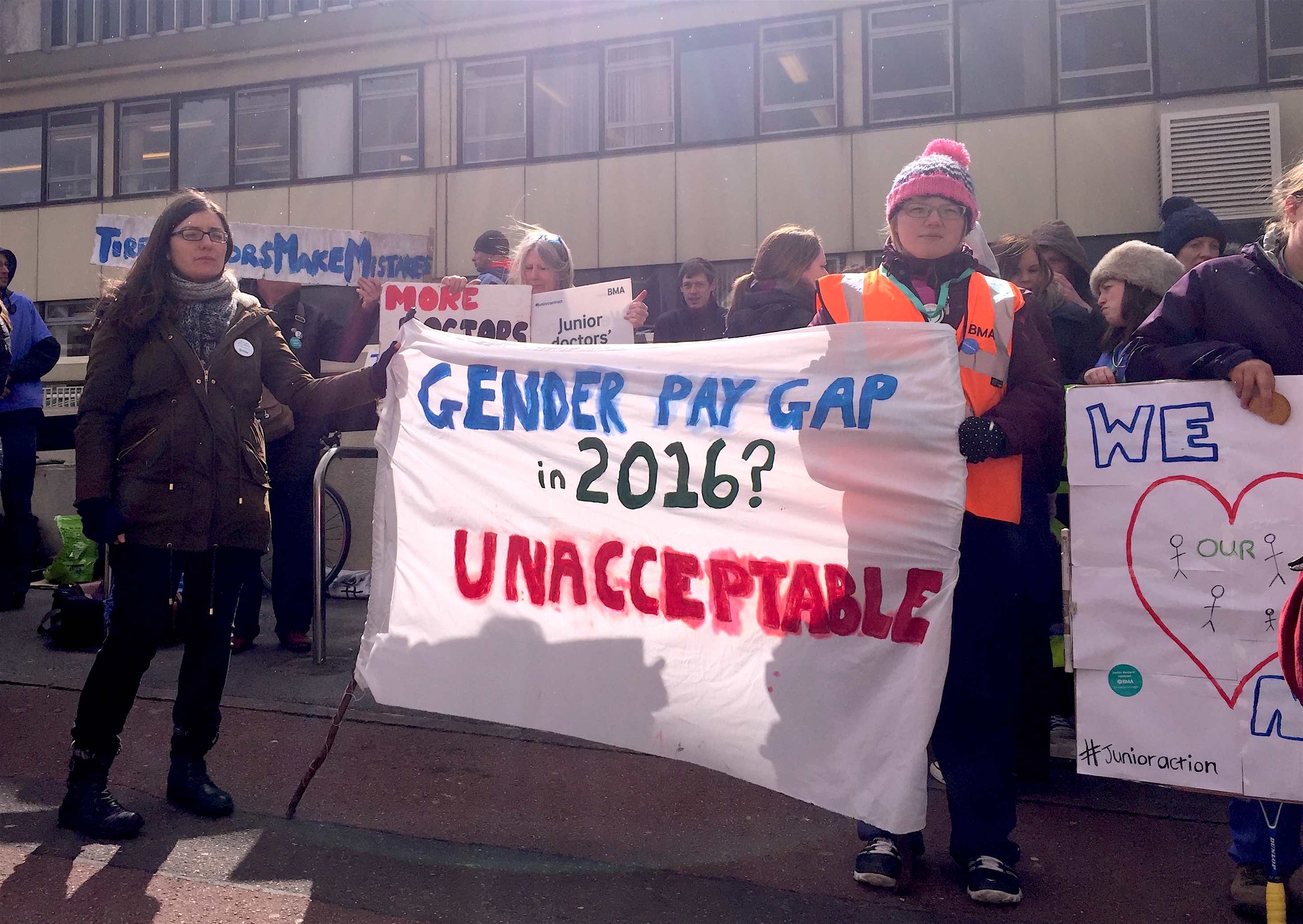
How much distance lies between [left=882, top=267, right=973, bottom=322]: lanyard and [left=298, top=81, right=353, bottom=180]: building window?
14369mm

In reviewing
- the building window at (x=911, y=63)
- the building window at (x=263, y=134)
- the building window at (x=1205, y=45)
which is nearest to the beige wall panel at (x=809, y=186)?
the building window at (x=911, y=63)

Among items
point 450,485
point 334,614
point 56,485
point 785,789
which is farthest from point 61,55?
point 785,789

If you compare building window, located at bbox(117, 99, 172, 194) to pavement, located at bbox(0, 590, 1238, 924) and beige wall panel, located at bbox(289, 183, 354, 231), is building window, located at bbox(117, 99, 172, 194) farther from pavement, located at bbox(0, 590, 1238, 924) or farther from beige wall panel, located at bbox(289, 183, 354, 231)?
pavement, located at bbox(0, 590, 1238, 924)

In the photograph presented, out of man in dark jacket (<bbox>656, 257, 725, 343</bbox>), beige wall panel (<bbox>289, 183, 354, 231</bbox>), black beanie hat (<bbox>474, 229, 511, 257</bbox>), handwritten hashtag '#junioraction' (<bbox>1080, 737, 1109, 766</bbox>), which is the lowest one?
handwritten hashtag '#junioraction' (<bbox>1080, 737, 1109, 766</bbox>)

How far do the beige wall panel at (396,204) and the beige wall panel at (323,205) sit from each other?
0.11m

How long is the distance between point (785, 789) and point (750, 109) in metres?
12.2

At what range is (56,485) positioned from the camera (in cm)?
1101

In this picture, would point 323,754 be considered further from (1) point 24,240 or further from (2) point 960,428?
(1) point 24,240

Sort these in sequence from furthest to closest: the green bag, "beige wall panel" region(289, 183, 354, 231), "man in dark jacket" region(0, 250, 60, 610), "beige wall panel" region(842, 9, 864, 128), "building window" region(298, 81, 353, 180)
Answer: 1. "building window" region(298, 81, 353, 180)
2. "beige wall panel" region(289, 183, 354, 231)
3. "beige wall panel" region(842, 9, 864, 128)
4. the green bag
5. "man in dark jacket" region(0, 250, 60, 610)

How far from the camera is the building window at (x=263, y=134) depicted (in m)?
16.8

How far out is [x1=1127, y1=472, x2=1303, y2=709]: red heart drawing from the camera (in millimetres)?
2789

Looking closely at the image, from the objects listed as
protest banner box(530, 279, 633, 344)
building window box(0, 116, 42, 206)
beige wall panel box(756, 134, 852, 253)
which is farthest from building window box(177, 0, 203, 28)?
protest banner box(530, 279, 633, 344)

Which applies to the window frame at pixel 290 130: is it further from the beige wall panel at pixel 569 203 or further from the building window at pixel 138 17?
the beige wall panel at pixel 569 203

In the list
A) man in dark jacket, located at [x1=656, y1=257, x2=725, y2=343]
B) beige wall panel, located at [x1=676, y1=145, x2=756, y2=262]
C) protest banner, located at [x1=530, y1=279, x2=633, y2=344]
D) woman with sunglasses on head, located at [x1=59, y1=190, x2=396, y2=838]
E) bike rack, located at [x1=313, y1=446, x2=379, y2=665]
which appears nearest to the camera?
woman with sunglasses on head, located at [x1=59, y1=190, x2=396, y2=838]
